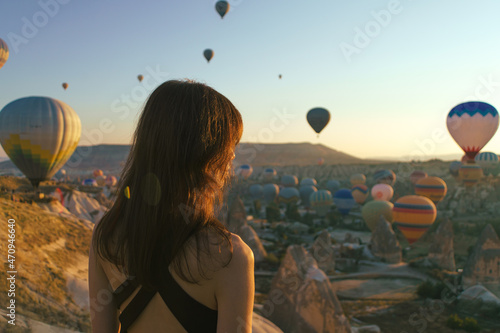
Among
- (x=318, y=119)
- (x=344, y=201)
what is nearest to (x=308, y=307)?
(x=344, y=201)

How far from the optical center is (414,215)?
60.9 feet

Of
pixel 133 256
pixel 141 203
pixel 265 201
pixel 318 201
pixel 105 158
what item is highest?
pixel 141 203

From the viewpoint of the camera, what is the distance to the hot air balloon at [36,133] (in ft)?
53.1

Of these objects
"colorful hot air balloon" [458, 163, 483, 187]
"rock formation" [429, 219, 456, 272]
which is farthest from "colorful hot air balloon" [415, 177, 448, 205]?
"rock formation" [429, 219, 456, 272]

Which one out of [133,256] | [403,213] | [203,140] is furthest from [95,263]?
[403,213]

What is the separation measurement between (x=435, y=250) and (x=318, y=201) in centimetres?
1520

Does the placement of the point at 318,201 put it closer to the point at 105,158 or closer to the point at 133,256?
the point at 133,256

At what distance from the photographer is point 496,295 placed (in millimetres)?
13211

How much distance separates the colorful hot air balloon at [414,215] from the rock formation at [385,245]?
104 cm

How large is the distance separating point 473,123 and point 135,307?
86.2ft

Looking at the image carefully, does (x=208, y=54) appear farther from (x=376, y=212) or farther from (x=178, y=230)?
(x=178, y=230)

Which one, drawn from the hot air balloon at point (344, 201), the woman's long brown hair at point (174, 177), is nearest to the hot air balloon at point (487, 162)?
the hot air balloon at point (344, 201)

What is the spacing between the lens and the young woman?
1.01 meters

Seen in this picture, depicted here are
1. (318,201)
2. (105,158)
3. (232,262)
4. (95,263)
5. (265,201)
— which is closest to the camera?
(232,262)
